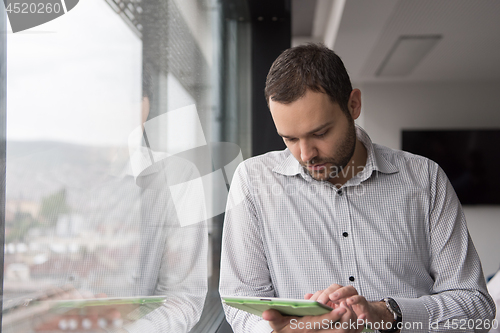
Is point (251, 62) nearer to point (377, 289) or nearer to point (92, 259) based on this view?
point (377, 289)

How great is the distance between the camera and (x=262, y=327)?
98cm

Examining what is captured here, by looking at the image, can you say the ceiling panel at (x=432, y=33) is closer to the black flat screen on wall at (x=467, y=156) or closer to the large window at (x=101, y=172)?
the black flat screen on wall at (x=467, y=156)

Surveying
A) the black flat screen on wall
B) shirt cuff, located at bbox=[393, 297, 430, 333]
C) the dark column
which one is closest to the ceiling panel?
the black flat screen on wall

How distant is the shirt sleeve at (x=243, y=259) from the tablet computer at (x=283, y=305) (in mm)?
265

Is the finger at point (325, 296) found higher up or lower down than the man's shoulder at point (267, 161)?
lower down

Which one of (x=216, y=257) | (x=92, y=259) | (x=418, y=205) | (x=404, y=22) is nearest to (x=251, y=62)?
(x=216, y=257)

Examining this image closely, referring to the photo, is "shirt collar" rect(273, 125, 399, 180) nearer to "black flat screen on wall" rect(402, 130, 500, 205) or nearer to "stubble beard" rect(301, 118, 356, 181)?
"stubble beard" rect(301, 118, 356, 181)

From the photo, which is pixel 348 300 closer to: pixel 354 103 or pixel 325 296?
pixel 325 296

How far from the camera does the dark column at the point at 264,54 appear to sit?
2.23 meters

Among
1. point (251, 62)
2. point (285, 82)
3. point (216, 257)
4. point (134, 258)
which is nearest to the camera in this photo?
point (134, 258)

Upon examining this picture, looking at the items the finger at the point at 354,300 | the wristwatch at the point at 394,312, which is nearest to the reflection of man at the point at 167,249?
the finger at the point at 354,300

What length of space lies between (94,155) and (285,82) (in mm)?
562

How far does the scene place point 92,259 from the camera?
54cm

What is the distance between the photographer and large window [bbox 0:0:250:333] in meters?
0.46
